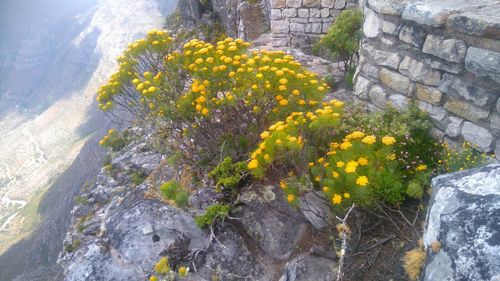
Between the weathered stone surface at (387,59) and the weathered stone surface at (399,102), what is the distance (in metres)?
0.38

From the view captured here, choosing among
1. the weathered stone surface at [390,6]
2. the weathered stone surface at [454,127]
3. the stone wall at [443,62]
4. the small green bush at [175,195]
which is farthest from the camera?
the small green bush at [175,195]

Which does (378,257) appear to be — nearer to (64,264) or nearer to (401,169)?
(401,169)

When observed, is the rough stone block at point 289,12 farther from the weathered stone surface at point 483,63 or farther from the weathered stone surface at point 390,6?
the weathered stone surface at point 483,63

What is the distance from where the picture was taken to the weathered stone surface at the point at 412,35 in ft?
14.3

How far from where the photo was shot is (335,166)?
372 cm

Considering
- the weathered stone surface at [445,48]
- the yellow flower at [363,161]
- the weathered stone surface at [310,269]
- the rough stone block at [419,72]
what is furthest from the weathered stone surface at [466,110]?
the weathered stone surface at [310,269]

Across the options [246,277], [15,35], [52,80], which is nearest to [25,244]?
[246,277]

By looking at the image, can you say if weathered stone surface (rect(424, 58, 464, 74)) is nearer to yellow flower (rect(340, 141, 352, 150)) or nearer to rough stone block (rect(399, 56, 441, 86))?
rough stone block (rect(399, 56, 441, 86))

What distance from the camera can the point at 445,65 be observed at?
13.7 feet

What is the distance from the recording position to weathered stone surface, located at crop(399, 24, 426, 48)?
172 inches

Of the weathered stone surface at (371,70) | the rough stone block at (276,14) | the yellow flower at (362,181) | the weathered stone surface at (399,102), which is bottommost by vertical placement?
the rough stone block at (276,14)

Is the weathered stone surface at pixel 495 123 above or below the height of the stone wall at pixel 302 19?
above

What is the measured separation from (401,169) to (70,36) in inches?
4751

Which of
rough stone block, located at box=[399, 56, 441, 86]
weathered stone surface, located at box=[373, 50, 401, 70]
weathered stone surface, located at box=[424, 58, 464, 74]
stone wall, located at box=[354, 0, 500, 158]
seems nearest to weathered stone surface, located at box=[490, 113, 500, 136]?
stone wall, located at box=[354, 0, 500, 158]
